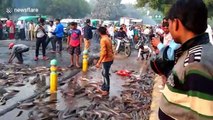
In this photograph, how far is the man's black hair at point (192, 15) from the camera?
2.12 metres

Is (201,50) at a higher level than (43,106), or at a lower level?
higher

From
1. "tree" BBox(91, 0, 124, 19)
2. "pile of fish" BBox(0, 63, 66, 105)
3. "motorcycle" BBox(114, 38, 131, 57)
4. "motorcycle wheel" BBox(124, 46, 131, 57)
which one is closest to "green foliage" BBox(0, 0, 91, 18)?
"tree" BBox(91, 0, 124, 19)

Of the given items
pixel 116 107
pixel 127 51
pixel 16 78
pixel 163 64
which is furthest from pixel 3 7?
pixel 163 64

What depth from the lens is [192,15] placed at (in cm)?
212

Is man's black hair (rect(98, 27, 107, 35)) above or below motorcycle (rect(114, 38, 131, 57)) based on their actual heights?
above

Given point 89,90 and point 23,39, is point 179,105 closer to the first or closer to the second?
point 89,90

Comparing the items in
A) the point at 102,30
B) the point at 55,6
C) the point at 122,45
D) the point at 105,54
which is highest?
the point at 55,6

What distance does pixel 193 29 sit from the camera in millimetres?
2154

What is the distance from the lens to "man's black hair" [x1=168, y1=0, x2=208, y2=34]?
6.97ft

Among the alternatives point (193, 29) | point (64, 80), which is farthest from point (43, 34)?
point (193, 29)

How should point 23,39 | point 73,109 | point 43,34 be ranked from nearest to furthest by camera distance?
point 73,109, point 43,34, point 23,39

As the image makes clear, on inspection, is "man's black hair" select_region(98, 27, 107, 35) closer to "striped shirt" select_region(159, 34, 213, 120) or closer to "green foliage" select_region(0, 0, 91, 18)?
"striped shirt" select_region(159, 34, 213, 120)

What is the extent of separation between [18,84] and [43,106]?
9.42ft

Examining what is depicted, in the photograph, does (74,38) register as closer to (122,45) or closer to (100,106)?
(100,106)
